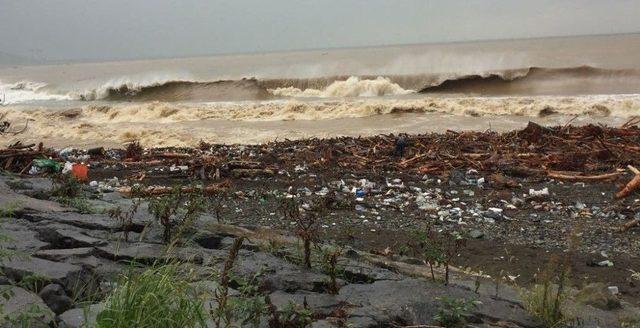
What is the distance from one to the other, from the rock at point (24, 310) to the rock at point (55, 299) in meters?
0.06

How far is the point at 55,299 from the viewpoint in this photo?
3.08 m

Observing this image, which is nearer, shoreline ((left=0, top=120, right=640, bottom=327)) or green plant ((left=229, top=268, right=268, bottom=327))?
green plant ((left=229, top=268, right=268, bottom=327))

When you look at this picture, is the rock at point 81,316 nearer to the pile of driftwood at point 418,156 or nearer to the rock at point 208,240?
the rock at point 208,240

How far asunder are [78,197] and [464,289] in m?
4.40

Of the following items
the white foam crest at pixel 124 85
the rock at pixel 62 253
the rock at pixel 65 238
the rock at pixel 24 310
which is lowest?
the white foam crest at pixel 124 85

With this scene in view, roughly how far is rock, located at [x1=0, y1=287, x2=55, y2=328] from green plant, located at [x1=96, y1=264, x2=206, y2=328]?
29 centimetres

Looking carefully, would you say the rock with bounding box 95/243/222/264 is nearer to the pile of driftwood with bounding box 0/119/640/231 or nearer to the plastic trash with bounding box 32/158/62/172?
the pile of driftwood with bounding box 0/119/640/231

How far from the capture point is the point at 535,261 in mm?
5188

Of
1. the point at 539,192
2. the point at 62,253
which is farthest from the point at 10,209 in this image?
the point at 539,192

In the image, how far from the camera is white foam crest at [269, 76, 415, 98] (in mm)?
28125

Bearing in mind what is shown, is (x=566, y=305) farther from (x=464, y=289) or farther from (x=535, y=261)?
(x=535, y=261)

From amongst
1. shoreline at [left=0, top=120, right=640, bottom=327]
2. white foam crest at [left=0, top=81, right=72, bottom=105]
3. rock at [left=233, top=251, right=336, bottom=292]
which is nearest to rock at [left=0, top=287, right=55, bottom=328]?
shoreline at [left=0, top=120, right=640, bottom=327]

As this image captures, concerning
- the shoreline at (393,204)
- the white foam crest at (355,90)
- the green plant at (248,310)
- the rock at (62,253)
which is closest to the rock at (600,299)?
the shoreline at (393,204)

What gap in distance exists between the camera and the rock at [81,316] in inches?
109
